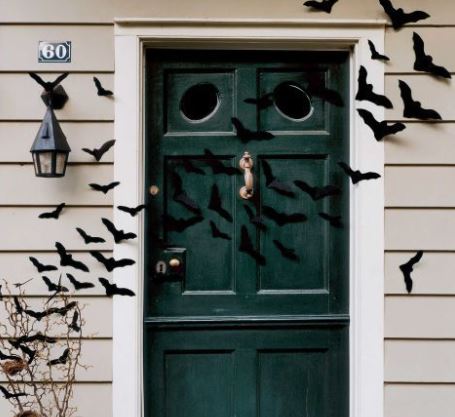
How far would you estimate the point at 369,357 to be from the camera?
A: 347 cm

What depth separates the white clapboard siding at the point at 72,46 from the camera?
11.3 feet

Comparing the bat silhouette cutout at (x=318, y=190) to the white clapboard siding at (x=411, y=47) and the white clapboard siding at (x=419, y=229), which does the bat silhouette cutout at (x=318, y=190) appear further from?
the white clapboard siding at (x=411, y=47)

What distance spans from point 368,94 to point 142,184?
3.88 ft

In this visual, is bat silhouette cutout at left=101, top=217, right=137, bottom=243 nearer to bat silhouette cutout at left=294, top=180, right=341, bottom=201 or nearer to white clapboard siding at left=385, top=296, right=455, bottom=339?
bat silhouette cutout at left=294, top=180, right=341, bottom=201

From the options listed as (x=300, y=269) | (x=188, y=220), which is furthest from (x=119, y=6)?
(x=300, y=269)

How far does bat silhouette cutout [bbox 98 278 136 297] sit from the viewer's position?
11.2ft

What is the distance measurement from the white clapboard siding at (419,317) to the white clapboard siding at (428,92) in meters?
0.89

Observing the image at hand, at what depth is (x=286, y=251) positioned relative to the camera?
140 inches

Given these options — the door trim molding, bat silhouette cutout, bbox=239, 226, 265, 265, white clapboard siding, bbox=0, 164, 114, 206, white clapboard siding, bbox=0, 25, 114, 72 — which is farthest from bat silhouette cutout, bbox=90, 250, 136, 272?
white clapboard siding, bbox=0, 25, 114, 72

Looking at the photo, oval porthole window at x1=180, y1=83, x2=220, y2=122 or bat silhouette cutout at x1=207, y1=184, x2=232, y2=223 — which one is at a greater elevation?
oval porthole window at x1=180, y1=83, x2=220, y2=122

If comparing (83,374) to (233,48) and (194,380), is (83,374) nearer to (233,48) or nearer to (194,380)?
(194,380)

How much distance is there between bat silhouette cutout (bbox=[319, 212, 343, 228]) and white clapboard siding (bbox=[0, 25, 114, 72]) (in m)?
1.27

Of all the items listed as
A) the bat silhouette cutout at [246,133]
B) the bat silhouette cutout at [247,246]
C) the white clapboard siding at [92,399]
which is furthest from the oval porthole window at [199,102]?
the white clapboard siding at [92,399]

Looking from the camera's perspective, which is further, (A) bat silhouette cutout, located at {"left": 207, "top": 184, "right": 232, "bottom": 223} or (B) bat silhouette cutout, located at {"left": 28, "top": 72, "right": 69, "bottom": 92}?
(A) bat silhouette cutout, located at {"left": 207, "top": 184, "right": 232, "bottom": 223}
